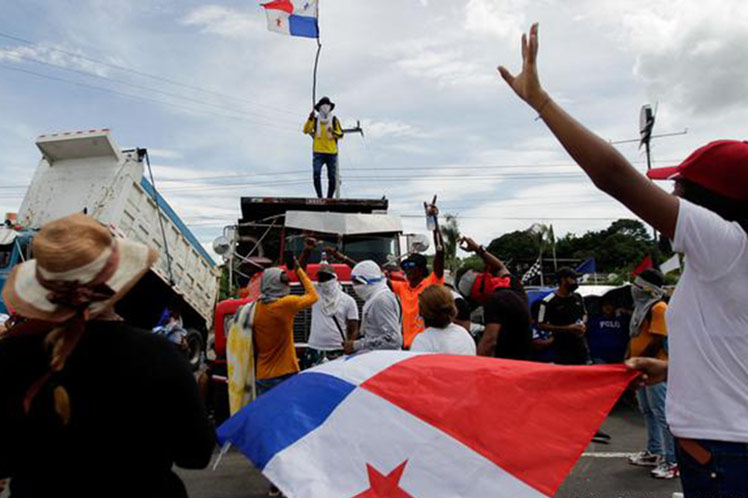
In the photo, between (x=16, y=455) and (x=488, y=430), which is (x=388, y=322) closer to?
(x=488, y=430)

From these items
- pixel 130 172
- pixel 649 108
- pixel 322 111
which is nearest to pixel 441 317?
pixel 322 111

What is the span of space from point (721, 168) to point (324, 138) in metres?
11.6

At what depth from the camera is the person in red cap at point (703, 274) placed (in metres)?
1.81

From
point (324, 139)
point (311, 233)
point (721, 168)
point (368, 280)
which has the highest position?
point (324, 139)

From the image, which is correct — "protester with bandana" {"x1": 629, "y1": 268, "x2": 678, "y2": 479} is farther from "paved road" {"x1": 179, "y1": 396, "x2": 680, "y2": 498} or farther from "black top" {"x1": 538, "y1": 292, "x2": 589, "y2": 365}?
"black top" {"x1": 538, "y1": 292, "x2": 589, "y2": 365}

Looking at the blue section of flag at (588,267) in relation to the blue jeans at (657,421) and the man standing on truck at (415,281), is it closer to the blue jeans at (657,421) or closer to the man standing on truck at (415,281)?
the man standing on truck at (415,281)

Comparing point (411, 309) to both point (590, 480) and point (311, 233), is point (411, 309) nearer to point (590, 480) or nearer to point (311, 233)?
point (590, 480)

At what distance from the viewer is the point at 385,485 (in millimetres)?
2854

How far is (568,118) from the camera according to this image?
1.85 m

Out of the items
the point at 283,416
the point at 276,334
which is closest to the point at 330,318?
the point at 276,334

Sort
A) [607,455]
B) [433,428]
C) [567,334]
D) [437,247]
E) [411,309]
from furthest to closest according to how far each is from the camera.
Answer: [567,334]
[437,247]
[411,309]
[607,455]
[433,428]

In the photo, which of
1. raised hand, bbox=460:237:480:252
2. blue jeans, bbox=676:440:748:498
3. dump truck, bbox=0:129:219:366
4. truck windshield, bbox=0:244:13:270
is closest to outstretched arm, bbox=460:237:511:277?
raised hand, bbox=460:237:480:252

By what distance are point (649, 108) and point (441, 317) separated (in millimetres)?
22843

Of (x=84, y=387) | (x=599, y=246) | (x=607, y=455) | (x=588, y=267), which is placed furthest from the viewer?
(x=599, y=246)
